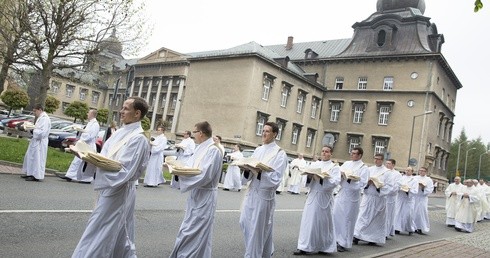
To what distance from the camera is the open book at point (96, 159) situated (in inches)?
170

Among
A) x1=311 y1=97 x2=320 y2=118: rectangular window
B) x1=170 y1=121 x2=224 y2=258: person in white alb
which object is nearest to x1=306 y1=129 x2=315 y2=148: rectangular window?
x1=311 y1=97 x2=320 y2=118: rectangular window

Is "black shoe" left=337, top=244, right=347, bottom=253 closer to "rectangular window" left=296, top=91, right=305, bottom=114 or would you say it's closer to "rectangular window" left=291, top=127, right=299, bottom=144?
"rectangular window" left=291, top=127, right=299, bottom=144

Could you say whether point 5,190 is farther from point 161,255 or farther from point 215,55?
point 215,55

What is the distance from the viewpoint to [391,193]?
455 inches

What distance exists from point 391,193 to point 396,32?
3939cm

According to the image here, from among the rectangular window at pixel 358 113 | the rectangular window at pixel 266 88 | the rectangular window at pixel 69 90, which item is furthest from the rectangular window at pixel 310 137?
the rectangular window at pixel 69 90

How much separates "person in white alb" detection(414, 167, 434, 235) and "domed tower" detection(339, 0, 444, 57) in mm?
31346

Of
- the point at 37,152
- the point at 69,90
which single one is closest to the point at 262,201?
the point at 37,152

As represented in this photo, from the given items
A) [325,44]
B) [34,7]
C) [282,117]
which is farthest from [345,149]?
[34,7]

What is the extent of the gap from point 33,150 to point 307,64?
4324 cm

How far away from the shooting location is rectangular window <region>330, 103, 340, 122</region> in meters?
49.2

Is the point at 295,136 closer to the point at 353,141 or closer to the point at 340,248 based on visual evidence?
the point at 353,141

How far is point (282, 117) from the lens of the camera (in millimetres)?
44344

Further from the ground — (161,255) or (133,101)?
(133,101)
